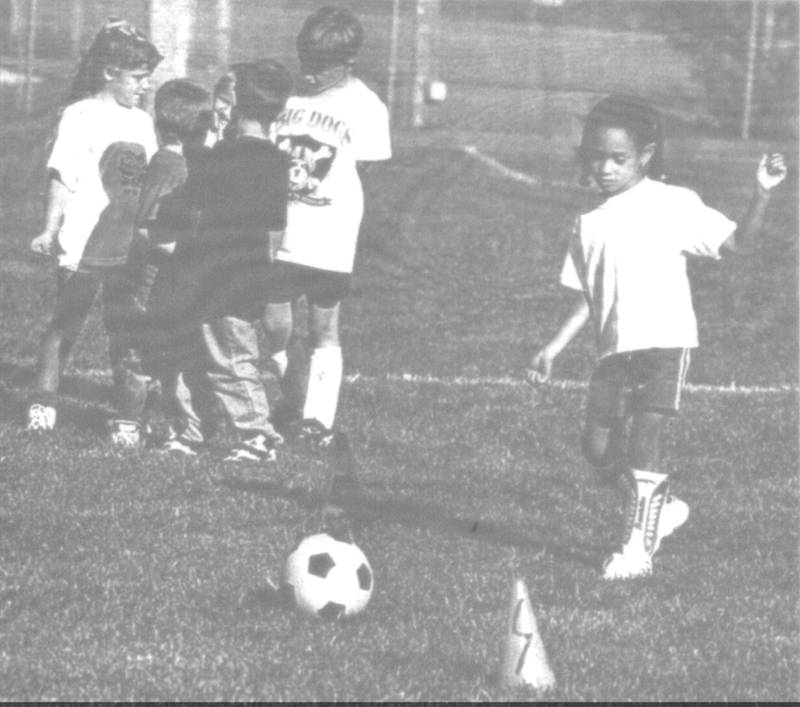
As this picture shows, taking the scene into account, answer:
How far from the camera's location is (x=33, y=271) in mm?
11102

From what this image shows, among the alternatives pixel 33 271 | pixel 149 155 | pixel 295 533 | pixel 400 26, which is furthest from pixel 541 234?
pixel 295 533

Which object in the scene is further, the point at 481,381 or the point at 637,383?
the point at 481,381

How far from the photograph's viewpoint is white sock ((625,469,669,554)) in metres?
5.46

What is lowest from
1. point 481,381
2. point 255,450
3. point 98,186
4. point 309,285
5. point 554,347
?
point 481,381

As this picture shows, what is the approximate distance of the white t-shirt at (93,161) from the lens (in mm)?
7371

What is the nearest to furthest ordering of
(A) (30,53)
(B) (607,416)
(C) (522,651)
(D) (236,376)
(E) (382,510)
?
(C) (522,651) → (B) (607,416) → (E) (382,510) → (D) (236,376) → (A) (30,53)

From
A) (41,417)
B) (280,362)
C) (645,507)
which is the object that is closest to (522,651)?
(645,507)

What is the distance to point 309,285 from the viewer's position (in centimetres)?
742

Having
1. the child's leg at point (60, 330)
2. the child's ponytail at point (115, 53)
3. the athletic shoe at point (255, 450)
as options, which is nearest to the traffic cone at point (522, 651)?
the athletic shoe at point (255, 450)

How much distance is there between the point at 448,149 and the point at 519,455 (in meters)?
5.67

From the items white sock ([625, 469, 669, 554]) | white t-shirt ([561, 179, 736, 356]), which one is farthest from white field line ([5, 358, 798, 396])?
white sock ([625, 469, 669, 554])

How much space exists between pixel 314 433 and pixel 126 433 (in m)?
0.76

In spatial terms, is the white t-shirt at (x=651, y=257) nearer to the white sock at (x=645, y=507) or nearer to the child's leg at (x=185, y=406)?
the white sock at (x=645, y=507)

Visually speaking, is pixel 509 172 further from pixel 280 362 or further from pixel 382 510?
pixel 382 510
